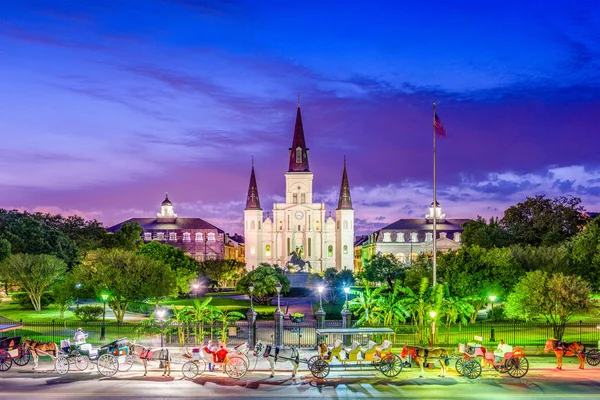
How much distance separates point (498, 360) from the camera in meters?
21.2

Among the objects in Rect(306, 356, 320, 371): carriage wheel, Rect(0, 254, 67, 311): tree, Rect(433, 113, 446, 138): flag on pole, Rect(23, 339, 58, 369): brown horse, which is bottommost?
Rect(306, 356, 320, 371): carriage wheel

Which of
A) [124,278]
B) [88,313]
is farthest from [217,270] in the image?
[124,278]

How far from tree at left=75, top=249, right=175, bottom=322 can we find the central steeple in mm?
87130

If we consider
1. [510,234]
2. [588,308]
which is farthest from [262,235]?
[588,308]

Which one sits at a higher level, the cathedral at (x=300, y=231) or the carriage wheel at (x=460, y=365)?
the cathedral at (x=300, y=231)

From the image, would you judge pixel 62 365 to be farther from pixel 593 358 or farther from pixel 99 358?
pixel 593 358

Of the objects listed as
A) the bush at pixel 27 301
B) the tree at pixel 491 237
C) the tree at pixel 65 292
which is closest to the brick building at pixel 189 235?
the tree at pixel 491 237

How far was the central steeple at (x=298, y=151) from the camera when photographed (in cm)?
12825

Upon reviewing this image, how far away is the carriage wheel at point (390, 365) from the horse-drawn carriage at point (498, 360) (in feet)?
6.51

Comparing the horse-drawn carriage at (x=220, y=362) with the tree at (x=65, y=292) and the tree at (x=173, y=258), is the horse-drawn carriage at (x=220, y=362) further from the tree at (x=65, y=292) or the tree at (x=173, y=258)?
the tree at (x=173, y=258)

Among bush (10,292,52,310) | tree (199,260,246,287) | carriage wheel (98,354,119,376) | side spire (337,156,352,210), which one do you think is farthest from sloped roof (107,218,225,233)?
carriage wheel (98,354,119,376)

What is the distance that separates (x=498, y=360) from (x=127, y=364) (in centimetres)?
1291

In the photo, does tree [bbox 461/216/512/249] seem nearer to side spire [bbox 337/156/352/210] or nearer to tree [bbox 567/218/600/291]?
tree [bbox 567/218/600/291]

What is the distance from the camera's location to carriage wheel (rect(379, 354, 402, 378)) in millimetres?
21047
